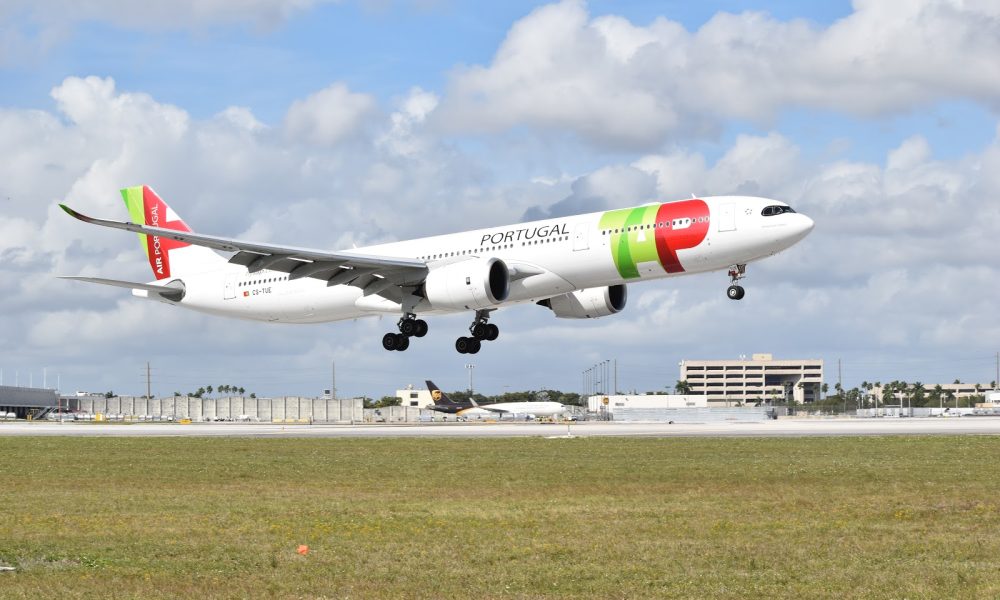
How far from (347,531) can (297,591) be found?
6340 mm

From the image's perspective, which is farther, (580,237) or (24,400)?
(24,400)

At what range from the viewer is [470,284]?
47562mm

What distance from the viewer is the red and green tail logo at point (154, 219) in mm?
64875

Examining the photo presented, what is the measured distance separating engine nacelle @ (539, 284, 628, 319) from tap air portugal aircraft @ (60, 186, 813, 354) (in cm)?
5

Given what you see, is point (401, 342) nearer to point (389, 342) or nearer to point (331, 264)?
point (389, 342)

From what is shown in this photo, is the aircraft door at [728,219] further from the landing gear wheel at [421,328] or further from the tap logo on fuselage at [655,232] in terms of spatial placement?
the landing gear wheel at [421,328]

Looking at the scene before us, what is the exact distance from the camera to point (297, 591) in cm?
1694

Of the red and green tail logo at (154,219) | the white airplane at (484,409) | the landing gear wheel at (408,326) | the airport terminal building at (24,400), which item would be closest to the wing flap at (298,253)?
the landing gear wheel at (408,326)

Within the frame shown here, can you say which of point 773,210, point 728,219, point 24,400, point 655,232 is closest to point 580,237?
point 655,232

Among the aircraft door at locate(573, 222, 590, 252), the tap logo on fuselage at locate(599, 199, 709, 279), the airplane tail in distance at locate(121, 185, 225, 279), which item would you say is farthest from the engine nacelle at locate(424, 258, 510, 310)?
the airplane tail in distance at locate(121, 185, 225, 279)

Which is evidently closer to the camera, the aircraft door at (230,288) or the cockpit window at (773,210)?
the cockpit window at (773,210)

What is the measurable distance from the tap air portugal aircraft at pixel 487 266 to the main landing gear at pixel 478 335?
0.05 m

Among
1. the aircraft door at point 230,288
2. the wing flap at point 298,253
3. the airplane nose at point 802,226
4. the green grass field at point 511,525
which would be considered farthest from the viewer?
the aircraft door at point 230,288

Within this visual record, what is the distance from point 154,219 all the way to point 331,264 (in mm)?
19271
